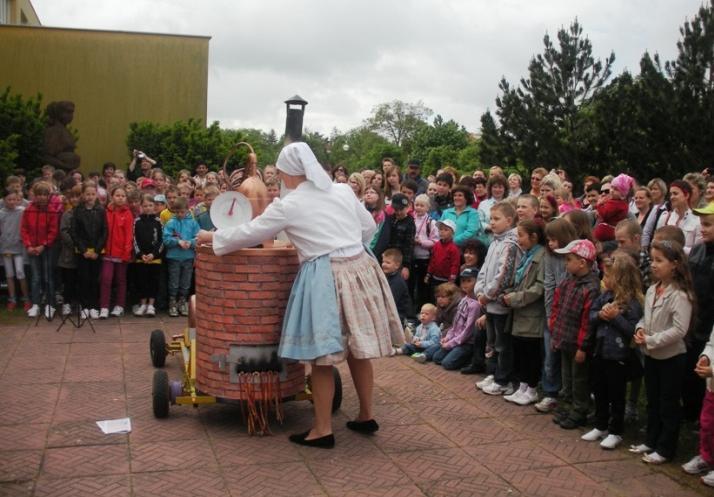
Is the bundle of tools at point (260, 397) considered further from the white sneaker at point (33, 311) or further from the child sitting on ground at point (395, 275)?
the white sneaker at point (33, 311)

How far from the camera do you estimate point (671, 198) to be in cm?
772

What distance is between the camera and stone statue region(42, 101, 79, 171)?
16.8m

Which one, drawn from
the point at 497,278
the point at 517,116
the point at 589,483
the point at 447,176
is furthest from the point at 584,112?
the point at 589,483

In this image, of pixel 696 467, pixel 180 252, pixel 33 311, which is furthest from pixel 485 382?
pixel 33 311

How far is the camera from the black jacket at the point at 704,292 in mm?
5887

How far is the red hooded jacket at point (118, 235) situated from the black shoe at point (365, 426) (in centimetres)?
563

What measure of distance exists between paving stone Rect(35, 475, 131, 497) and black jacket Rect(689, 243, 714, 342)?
13.3 ft

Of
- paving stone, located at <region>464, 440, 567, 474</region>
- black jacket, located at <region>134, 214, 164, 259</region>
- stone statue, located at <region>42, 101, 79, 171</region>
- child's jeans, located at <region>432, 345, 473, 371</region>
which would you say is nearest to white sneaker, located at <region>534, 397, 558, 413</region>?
paving stone, located at <region>464, 440, 567, 474</region>

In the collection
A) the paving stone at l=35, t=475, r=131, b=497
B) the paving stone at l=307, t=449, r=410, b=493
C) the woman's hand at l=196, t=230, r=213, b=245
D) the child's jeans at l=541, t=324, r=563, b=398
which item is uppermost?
the woman's hand at l=196, t=230, r=213, b=245

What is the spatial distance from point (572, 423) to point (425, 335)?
2.66 metres

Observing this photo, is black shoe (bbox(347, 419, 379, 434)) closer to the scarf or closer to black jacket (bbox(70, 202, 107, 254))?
the scarf

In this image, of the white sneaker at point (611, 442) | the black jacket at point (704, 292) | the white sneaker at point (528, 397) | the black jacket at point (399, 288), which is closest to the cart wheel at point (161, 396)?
the white sneaker at point (528, 397)

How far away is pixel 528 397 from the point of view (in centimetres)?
704

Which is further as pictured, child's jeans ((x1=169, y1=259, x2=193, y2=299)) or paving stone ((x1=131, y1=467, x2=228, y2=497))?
child's jeans ((x1=169, y1=259, x2=193, y2=299))
